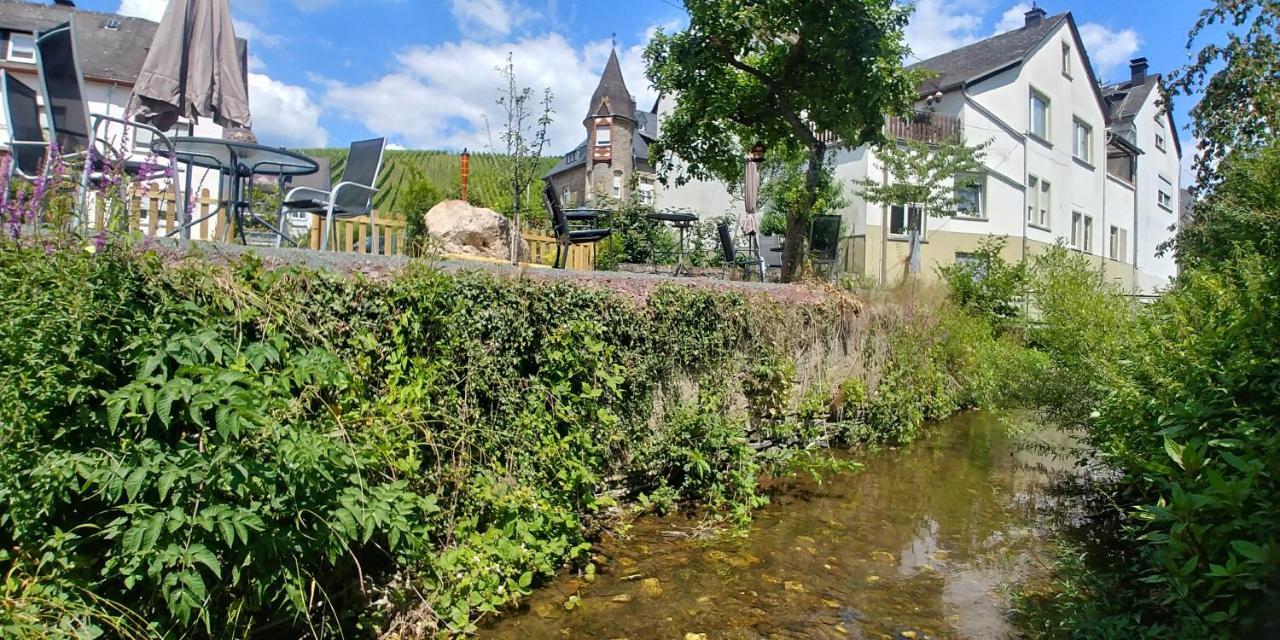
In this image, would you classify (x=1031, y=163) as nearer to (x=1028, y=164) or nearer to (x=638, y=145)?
(x=1028, y=164)

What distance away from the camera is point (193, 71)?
18.9 ft

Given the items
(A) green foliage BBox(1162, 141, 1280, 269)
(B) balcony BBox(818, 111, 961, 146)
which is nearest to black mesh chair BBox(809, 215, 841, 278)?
(B) balcony BBox(818, 111, 961, 146)

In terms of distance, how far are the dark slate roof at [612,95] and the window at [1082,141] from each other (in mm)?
22734

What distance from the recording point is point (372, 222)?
6355 millimetres

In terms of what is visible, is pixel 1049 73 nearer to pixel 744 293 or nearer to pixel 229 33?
pixel 744 293

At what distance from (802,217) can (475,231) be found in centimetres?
455

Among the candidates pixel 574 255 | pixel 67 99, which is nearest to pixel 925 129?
pixel 574 255

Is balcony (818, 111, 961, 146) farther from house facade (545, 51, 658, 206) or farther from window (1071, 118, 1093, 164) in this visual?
house facade (545, 51, 658, 206)

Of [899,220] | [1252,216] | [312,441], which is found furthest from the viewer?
[899,220]

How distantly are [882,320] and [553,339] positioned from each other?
5769 millimetres

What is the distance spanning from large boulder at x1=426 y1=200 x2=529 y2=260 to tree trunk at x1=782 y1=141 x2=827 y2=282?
3901 mm

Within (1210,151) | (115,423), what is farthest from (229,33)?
(1210,151)

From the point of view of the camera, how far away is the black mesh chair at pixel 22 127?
4.68m

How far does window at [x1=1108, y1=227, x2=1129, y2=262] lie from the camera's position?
102 ft
